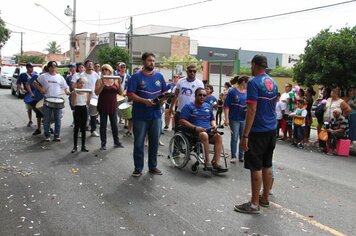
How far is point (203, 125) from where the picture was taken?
24.2 ft

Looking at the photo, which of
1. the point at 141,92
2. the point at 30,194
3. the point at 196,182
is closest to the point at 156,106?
the point at 141,92

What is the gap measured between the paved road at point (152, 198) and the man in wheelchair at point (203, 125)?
31 centimetres

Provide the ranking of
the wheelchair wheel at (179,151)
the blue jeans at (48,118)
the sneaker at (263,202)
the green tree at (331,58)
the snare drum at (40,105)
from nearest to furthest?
the sneaker at (263,202)
the wheelchair wheel at (179,151)
the blue jeans at (48,118)
the snare drum at (40,105)
the green tree at (331,58)

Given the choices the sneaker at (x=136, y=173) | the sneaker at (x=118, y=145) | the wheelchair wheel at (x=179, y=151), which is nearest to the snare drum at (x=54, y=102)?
the sneaker at (x=118, y=145)

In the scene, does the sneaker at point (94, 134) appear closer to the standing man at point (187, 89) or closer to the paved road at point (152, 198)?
the paved road at point (152, 198)

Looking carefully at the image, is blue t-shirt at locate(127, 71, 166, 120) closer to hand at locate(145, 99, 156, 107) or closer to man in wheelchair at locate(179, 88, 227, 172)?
hand at locate(145, 99, 156, 107)

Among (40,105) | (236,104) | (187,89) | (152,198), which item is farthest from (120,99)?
(152,198)

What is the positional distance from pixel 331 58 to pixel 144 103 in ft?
31.3

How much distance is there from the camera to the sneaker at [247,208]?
17.0 feet

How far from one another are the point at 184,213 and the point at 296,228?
1.36 m

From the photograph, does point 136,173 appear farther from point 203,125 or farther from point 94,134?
point 94,134

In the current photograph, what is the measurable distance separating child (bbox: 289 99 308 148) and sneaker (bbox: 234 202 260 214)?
6.34 meters

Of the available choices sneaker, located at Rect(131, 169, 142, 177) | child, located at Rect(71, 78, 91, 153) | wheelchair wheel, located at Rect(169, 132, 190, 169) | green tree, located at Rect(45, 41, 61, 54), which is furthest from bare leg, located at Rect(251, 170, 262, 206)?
green tree, located at Rect(45, 41, 61, 54)

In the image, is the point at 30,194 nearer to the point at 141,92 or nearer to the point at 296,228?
the point at 141,92
